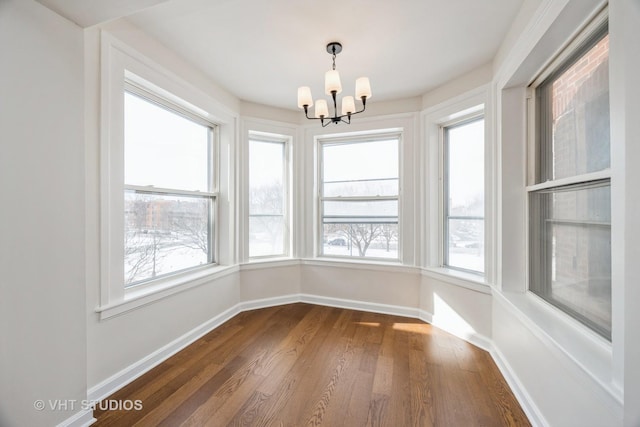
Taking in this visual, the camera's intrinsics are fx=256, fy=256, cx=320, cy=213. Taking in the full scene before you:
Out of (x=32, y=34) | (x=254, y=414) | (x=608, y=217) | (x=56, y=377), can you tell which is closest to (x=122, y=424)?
(x=56, y=377)

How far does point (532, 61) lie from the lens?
1626 mm

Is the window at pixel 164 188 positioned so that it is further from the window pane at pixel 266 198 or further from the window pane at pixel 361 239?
the window pane at pixel 361 239

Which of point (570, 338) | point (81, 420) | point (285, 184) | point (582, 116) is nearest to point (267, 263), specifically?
point (285, 184)

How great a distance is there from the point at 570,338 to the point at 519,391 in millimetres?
605

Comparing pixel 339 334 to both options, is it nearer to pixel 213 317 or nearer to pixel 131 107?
pixel 213 317

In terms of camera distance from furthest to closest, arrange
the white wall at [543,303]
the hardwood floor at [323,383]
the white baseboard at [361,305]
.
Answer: the white baseboard at [361,305]
the hardwood floor at [323,383]
the white wall at [543,303]

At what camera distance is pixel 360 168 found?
3268mm

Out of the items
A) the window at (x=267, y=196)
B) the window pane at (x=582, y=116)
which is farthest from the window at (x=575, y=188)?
the window at (x=267, y=196)

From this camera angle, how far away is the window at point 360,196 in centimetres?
312

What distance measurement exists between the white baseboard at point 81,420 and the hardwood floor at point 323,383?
0.05 metres

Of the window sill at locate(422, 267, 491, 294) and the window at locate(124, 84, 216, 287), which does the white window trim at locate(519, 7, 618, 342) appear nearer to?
the window sill at locate(422, 267, 491, 294)

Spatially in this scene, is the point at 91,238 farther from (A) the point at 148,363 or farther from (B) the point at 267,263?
(B) the point at 267,263

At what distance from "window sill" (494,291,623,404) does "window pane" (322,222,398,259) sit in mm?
1423

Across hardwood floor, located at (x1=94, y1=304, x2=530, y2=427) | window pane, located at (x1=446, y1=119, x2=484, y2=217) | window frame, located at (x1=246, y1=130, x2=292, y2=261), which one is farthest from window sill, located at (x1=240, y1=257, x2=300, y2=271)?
window pane, located at (x1=446, y1=119, x2=484, y2=217)
